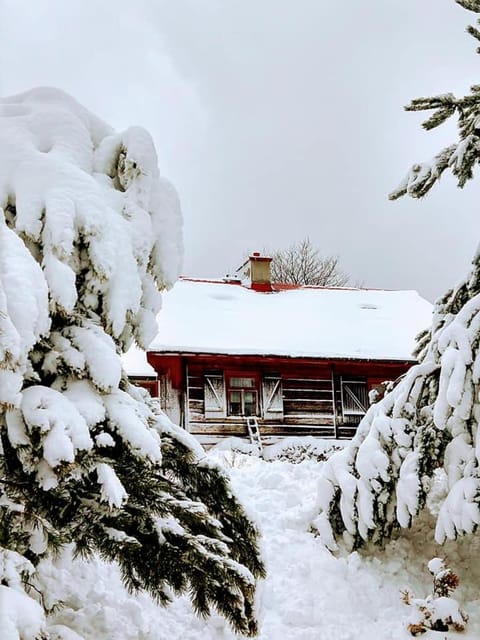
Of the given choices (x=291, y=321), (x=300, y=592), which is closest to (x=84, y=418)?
(x=300, y=592)

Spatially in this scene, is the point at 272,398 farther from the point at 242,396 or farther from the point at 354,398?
the point at 354,398

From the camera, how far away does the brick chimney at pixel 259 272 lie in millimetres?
23030

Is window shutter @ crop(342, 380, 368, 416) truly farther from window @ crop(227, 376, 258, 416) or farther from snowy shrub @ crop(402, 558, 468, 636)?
snowy shrub @ crop(402, 558, 468, 636)

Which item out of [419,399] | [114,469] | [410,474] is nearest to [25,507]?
[114,469]

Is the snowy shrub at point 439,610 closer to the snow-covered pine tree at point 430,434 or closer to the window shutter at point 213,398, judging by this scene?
the snow-covered pine tree at point 430,434

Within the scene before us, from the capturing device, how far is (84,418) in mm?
3143

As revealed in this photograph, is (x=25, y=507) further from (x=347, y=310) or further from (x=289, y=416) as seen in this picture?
(x=347, y=310)

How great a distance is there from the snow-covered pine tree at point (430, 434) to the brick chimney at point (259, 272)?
15953mm

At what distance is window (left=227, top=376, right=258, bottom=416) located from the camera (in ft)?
62.1

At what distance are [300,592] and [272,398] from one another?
42.2ft

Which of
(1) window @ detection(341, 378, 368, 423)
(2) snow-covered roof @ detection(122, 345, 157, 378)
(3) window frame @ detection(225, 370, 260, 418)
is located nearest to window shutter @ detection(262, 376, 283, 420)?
(3) window frame @ detection(225, 370, 260, 418)

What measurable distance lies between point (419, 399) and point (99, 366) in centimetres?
409

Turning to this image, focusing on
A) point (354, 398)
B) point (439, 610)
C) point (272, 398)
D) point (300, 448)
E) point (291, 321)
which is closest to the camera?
point (439, 610)

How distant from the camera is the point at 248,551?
3805 mm
